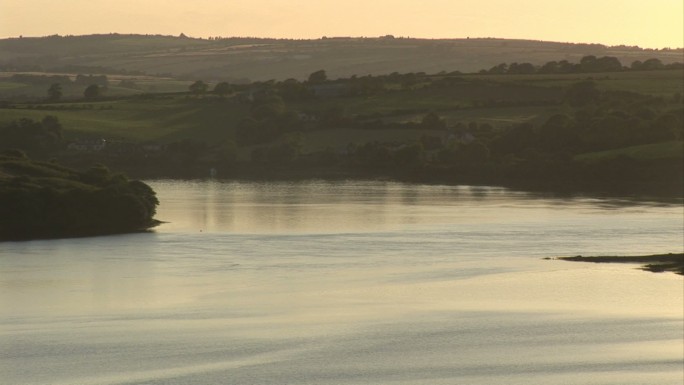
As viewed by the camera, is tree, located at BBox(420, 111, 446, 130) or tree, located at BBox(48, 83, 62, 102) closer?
tree, located at BBox(420, 111, 446, 130)

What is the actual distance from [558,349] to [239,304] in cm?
959

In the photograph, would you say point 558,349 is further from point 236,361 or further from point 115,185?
point 115,185

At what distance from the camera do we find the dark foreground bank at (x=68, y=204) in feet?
197

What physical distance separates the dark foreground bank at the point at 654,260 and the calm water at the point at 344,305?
1.02 metres

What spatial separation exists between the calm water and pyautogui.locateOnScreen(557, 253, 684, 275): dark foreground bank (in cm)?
102

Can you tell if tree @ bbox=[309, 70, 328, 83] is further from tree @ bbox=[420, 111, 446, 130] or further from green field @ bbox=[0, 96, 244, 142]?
tree @ bbox=[420, 111, 446, 130]

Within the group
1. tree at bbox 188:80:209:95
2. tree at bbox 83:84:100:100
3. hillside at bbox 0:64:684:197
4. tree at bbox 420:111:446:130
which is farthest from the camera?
tree at bbox 83:84:100:100

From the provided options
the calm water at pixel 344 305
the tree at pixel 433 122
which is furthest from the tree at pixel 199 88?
the calm water at pixel 344 305

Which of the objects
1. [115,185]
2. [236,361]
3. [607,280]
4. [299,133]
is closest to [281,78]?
[299,133]

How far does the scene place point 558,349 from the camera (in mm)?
36125

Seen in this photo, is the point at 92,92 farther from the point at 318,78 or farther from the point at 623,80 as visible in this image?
the point at 623,80

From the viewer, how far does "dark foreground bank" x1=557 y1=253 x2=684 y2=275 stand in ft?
156

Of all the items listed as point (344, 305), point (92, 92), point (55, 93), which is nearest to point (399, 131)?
point (92, 92)

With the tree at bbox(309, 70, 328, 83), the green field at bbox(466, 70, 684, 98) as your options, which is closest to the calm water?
the green field at bbox(466, 70, 684, 98)
